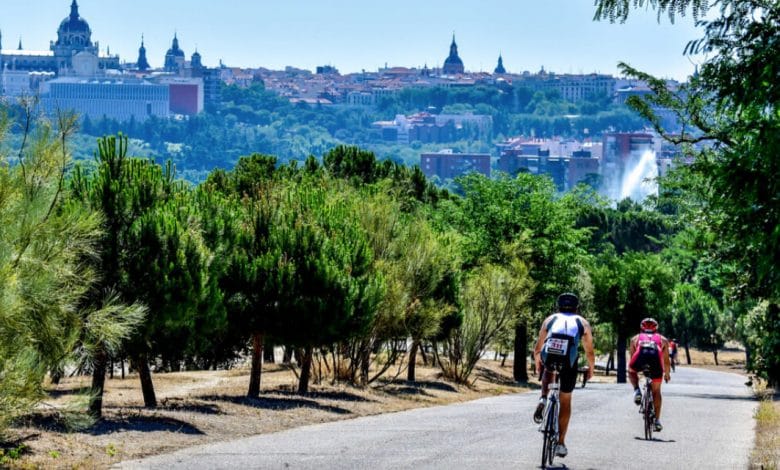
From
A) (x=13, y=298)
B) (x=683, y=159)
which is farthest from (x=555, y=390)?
(x=683, y=159)

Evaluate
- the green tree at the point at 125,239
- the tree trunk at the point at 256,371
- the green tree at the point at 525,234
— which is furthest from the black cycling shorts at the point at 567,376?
the green tree at the point at 525,234

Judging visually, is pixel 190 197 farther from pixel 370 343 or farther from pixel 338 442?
pixel 370 343

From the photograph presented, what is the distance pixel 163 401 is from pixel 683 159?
35.6 feet

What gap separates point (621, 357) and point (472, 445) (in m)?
39.6

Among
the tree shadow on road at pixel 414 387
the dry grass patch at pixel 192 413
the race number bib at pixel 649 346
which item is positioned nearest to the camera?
the dry grass patch at pixel 192 413

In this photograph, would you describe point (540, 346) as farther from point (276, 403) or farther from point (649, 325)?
point (276, 403)

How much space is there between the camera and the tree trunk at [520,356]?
150 feet

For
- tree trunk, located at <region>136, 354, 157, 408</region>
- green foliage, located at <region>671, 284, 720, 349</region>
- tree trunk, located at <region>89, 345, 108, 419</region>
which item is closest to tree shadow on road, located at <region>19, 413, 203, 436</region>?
tree trunk, located at <region>89, 345, 108, 419</region>

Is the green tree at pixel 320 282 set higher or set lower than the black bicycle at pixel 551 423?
higher

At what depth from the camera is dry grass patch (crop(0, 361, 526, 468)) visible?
49.4 ft

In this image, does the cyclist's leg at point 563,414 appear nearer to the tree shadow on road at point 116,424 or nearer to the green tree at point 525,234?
the tree shadow on road at point 116,424

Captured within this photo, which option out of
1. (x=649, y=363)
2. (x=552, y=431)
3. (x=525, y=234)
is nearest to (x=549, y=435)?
(x=552, y=431)

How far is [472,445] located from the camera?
53.0 feet

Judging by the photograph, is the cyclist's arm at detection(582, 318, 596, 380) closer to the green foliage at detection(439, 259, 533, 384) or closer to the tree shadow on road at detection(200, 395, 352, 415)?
the tree shadow on road at detection(200, 395, 352, 415)
